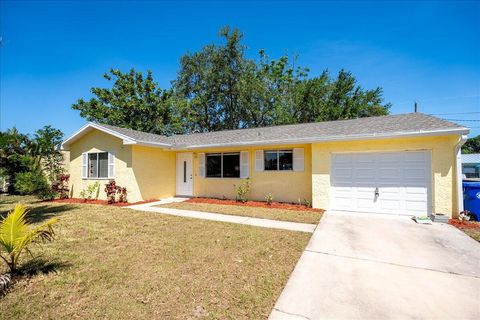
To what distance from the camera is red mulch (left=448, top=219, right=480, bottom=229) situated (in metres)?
6.62

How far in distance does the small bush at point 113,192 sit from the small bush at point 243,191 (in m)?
5.63

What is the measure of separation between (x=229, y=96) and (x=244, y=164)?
1738cm

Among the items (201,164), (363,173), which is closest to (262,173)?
(201,164)

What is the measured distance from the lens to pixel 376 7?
9.52 metres

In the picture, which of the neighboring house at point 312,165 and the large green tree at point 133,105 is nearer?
the neighboring house at point 312,165

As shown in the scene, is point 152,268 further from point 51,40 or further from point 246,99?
point 246,99

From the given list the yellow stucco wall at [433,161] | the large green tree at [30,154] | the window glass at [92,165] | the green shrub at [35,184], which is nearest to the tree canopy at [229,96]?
the large green tree at [30,154]

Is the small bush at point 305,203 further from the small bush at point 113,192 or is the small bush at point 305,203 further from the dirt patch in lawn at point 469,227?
the small bush at point 113,192

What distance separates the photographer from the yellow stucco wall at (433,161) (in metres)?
7.50

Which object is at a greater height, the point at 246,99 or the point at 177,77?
the point at 177,77

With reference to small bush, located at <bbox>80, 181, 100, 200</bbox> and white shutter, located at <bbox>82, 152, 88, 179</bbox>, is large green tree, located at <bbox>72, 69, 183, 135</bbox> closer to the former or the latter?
white shutter, located at <bbox>82, 152, 88, 179</bbox>

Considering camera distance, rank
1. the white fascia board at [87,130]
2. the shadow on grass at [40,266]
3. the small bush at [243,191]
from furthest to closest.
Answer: the small bush at [243,191], the white fascia board at [87,130], the shadow on grass at [40,266]

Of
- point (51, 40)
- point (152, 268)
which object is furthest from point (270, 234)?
point (51, 40)

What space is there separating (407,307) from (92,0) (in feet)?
47.8
